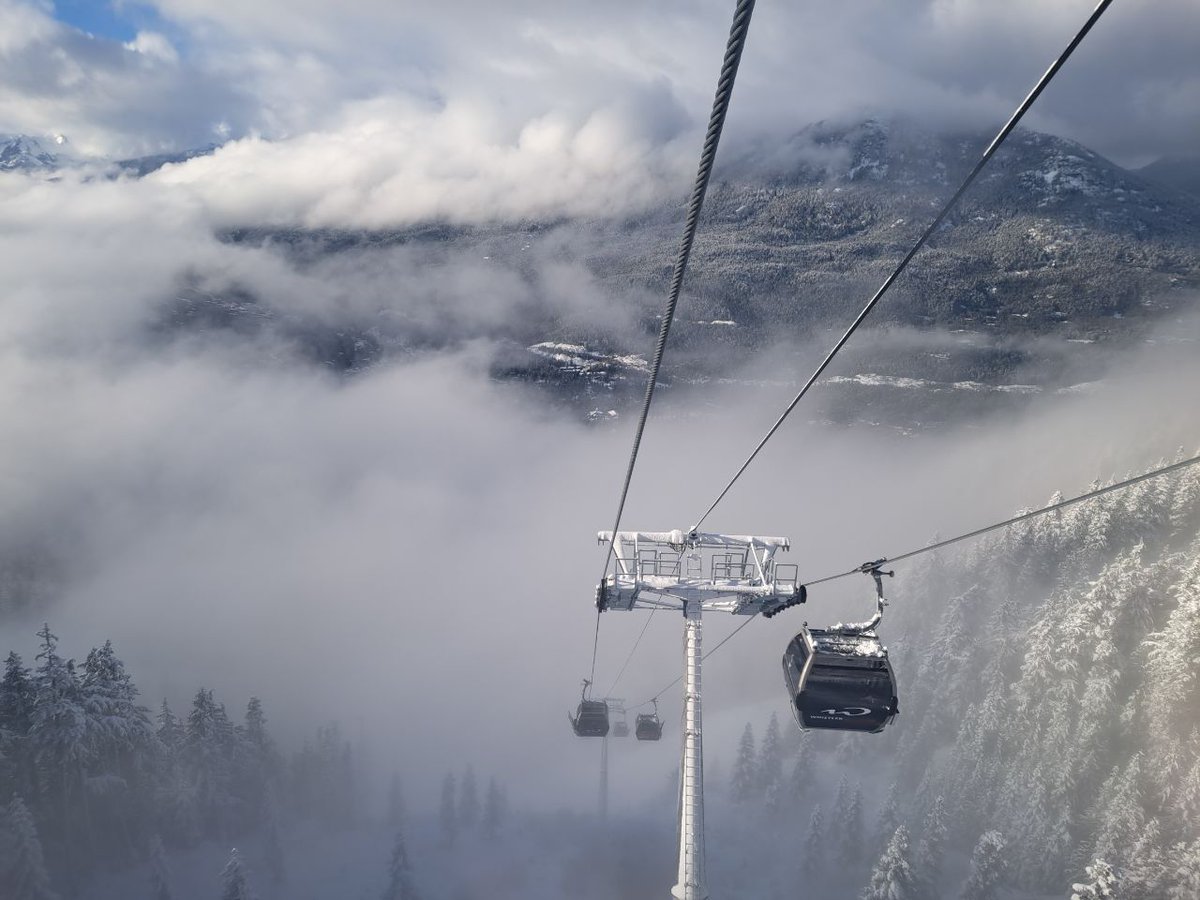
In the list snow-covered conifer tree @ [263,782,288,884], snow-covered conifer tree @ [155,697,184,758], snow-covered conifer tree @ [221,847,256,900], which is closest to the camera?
snow-covered conifer tree @ [221,847,256,900]

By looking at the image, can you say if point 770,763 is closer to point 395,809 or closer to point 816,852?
point 816,852

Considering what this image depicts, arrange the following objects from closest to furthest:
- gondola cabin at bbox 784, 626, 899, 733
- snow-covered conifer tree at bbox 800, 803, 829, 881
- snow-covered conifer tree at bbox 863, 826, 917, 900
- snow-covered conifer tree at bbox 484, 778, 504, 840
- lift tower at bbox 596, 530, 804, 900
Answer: gondola cabin at bbox 784, 626, 899, 733, lift tower at bbox 596, 530, 804, 900, snow-covered conifer tree at bbox 863, 826, 917, 900, snow-covered conifer tree at bbox 800, 803, 829, 881, snow-covered conifer tree at bbox 484, 778, 504, 840

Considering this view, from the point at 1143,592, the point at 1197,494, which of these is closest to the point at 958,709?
the point at 1143,592

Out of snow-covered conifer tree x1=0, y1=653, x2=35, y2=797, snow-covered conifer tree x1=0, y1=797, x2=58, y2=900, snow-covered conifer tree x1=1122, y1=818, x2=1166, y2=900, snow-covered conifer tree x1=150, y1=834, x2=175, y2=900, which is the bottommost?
snow-covered conifer tree x1=150, y1=834, x2=175, y2=900

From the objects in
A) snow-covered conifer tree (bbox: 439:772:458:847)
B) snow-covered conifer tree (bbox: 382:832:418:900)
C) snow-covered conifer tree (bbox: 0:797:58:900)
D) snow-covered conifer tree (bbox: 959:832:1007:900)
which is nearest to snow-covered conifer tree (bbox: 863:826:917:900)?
snow-covered conifer tree (bbox: 959:832:1007:900)

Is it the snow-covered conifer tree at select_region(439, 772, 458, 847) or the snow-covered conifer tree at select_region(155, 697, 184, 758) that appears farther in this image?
the snow-covered conifer tree at select_region(439, 772, 458, 847)

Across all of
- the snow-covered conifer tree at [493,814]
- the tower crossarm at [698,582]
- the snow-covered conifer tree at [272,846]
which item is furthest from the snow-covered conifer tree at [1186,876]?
the snow-covered conifer tree at [272,846]

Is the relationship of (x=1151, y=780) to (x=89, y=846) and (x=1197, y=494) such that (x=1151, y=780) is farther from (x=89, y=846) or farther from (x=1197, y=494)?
(x=89, y=846)

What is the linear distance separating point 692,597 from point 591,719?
26167 millimetres

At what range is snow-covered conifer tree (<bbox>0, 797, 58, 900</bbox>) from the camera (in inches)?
1911

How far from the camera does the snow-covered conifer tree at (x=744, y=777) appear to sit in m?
81.4

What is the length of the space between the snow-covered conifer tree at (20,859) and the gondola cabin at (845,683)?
56.3 metres

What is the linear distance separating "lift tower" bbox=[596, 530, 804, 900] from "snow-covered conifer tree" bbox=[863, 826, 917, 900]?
37840mm

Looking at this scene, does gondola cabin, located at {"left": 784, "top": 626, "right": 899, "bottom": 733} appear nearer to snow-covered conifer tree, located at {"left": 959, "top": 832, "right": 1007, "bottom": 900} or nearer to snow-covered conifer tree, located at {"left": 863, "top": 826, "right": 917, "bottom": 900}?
snow-covered conifer tree, located at {"left": 863, "top": 826, "right": 917, "bottom": 900}
